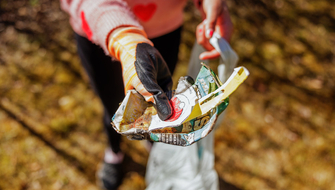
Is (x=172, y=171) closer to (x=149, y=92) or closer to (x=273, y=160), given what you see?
(x=149, y=92)

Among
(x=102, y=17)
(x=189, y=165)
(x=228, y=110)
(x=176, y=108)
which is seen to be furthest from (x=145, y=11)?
(x=228, y=110)

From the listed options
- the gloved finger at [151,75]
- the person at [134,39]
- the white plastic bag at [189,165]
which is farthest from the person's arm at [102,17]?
the white plastic bag at [189,165]

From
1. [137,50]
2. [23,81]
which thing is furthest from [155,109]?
[23,81]

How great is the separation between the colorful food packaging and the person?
0.10 feet

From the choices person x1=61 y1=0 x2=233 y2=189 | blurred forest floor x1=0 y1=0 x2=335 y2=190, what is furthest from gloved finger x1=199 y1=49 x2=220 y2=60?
blurred forest floor x1=0 y1=0 x2=335 y2=190

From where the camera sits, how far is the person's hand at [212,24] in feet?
Answer: 2.87

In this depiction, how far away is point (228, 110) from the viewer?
6.12 ft

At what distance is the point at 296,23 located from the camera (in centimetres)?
244

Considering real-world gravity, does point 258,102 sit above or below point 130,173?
above

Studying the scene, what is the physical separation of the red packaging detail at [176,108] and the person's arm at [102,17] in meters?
0.26

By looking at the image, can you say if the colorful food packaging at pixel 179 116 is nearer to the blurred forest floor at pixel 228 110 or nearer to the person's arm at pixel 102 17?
the person's arm at pixel 102 17

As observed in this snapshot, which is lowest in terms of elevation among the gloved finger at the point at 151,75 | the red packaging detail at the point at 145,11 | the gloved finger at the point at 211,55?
the gloved finger at the point at 211,55

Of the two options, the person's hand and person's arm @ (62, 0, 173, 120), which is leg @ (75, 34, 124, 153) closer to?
person's arm @ (62, 0, 173, 120)

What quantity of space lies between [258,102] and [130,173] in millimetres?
1117
